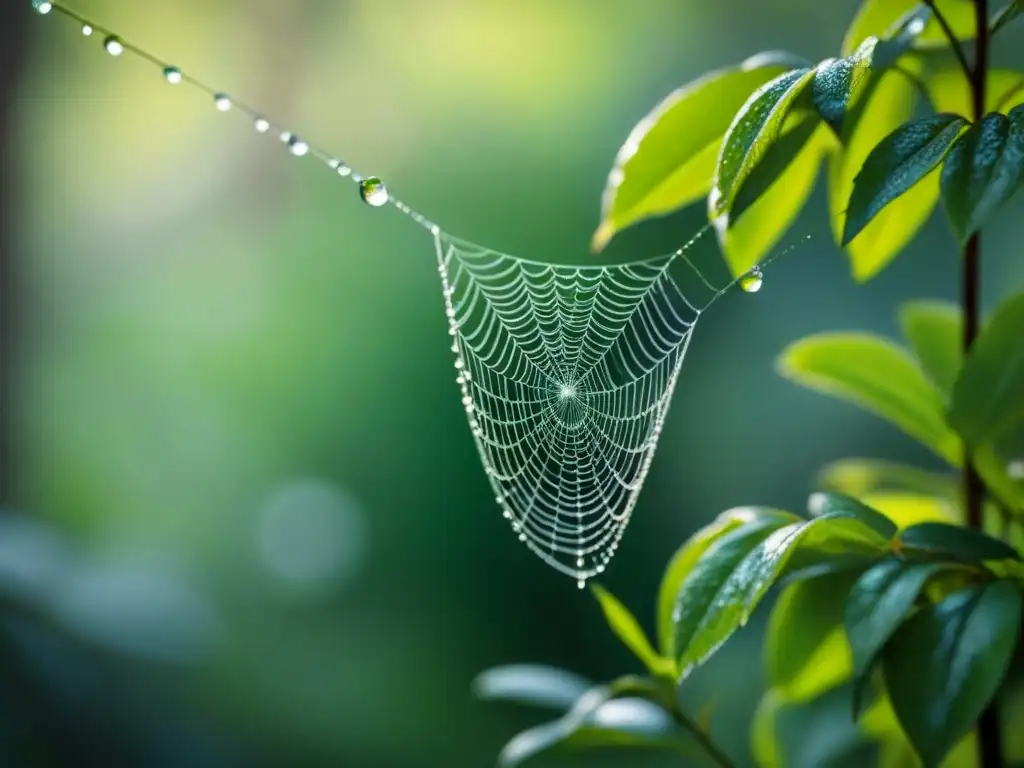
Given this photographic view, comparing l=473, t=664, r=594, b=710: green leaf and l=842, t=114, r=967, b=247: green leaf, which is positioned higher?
l=842, t=114, r=967, b=247: green leaf

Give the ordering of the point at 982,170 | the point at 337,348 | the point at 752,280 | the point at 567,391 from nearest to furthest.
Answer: the point at 982,170 → the point at 752,280 → the point at 567,391 → the point at 337,348

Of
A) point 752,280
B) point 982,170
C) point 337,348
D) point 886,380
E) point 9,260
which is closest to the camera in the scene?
point 982,170

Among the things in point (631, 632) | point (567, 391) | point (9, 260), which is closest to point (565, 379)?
point (567, 391)

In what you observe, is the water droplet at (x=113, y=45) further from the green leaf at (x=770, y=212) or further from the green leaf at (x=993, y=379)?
the green leaf at (x=993, y=379)

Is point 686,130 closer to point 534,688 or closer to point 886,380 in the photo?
point 886,380

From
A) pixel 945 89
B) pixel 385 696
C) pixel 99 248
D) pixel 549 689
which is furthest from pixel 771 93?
pixel 99 248

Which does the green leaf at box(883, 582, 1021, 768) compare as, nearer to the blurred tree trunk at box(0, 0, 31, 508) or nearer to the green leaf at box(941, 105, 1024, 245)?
the green leaf at box(941, 105, 1024, 245)

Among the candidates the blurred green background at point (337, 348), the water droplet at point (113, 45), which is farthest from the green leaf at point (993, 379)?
the blurred green background at point (337, 348)

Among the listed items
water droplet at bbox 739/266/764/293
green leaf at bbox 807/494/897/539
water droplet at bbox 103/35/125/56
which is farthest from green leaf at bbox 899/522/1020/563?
water droplet at bbox 103/35/125/56
